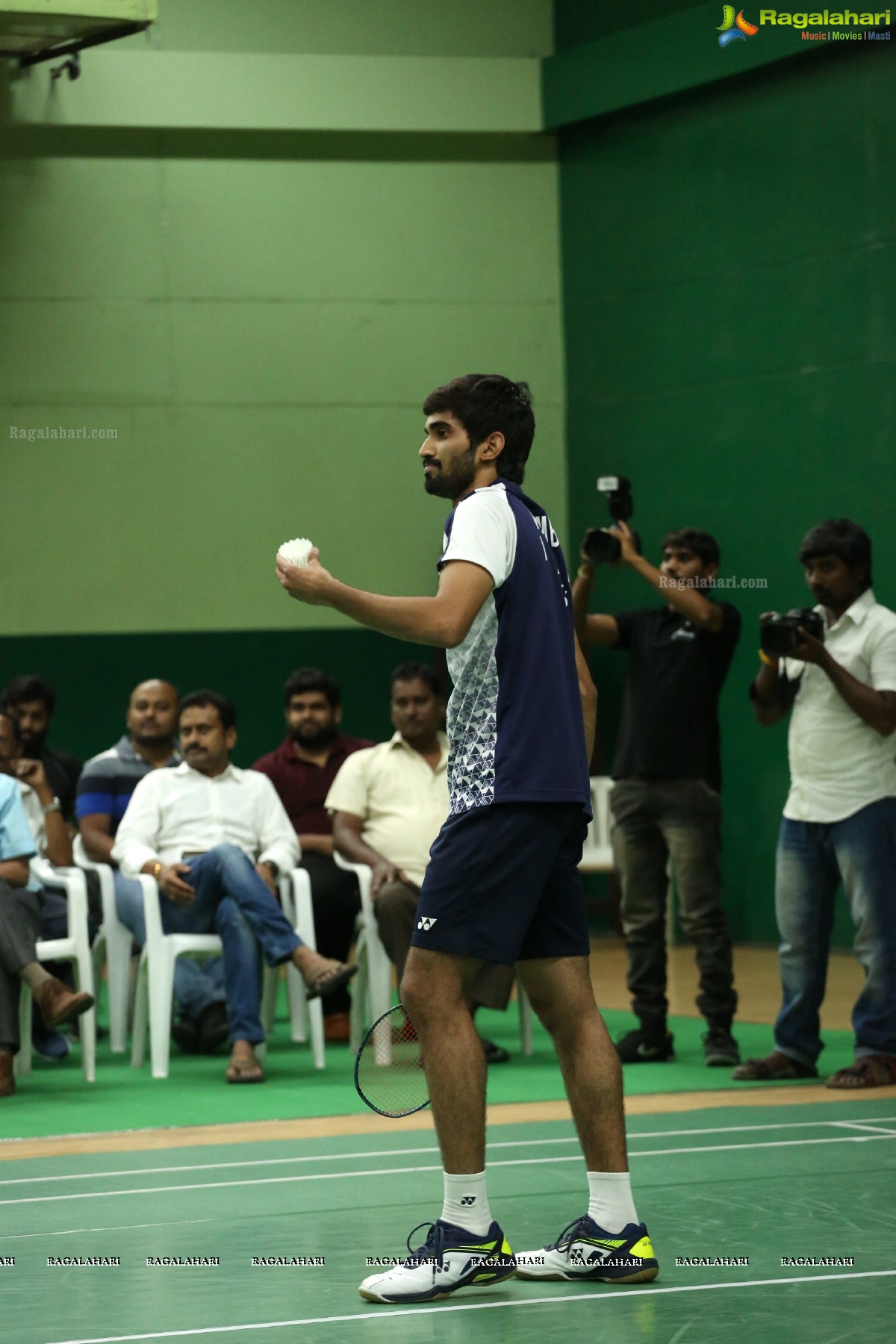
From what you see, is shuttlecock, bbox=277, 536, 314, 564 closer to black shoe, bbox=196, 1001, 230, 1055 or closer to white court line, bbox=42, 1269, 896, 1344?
white court line, bbox=42, 1269, 896, 1344

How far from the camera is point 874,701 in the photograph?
6641 mm

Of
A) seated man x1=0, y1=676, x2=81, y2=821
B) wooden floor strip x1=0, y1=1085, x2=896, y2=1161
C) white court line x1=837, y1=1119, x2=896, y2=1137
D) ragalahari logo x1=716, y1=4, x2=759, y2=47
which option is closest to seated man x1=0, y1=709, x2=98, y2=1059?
seated man x1=0, y1=676, x2=81, y2=821

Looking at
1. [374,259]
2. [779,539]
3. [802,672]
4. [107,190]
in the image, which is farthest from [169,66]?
[802,672]

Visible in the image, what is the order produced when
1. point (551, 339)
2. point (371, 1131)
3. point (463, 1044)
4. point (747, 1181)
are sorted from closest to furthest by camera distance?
point (463, 1044) → point (747, 1181) → point (371, 1131) → point (551, 339)

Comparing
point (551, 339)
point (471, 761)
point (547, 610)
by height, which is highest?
point (551, 339)

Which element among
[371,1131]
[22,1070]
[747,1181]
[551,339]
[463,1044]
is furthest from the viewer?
[551,339]

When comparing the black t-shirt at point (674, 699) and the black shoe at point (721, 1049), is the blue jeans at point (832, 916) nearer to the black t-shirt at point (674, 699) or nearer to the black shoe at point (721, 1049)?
the black shoe at point (721, 1049)

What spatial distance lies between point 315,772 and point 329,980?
5.51 ft

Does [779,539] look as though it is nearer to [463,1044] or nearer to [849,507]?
[849,507]

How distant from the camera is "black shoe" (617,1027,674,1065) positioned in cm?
730

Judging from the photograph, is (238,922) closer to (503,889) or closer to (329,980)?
(329,980)

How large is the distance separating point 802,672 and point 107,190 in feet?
18.9

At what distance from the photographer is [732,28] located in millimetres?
10656

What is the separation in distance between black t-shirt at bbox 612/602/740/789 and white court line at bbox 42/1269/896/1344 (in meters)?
3.29
